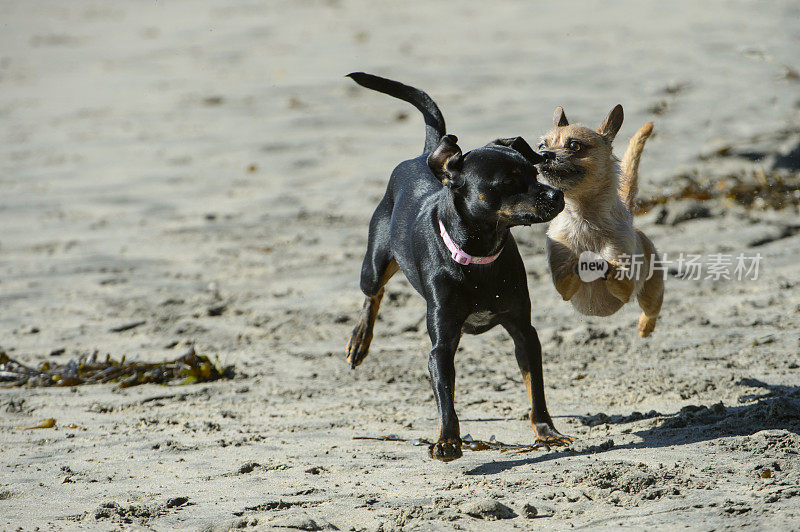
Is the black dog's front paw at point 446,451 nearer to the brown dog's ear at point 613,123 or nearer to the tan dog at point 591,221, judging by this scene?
the tan dog at point 591,221

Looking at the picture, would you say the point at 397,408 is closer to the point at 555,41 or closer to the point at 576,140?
the point at 576,140

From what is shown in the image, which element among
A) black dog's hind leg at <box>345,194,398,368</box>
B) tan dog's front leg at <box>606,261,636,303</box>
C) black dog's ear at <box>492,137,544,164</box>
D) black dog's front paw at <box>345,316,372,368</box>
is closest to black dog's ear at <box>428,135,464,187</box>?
black dog's ear at <box>492,137,544,164</box>

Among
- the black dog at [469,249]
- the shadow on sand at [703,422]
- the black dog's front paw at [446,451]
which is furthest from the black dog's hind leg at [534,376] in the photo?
the black dog's front paw at [446,451]

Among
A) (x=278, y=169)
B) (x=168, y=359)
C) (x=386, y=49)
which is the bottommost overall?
(x=168, y=359)

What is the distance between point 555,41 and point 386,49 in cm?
210

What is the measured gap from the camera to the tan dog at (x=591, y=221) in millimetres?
3881

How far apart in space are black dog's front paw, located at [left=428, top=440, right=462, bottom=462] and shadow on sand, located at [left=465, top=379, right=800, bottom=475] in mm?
126

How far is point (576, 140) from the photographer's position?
3.88 metres

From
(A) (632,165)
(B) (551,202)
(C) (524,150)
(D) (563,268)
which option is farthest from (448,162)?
A: (A) (632,165)

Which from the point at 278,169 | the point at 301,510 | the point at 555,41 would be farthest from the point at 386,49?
the point at 301,510

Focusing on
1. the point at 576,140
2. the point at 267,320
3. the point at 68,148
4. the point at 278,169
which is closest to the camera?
the point at 576,140

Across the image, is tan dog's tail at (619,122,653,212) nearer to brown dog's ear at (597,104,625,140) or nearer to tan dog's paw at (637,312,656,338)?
brown dog's ear at (597,104,625,140)

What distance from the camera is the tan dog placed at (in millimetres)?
3881

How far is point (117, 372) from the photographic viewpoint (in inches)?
208
